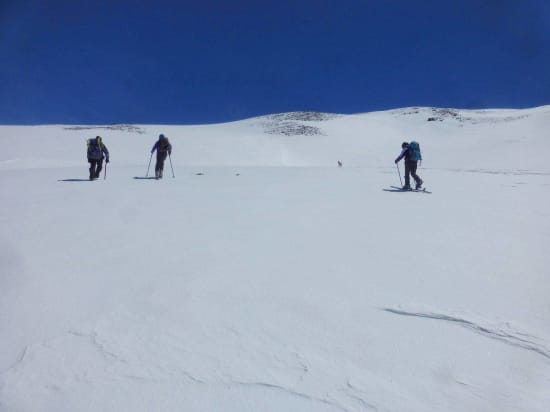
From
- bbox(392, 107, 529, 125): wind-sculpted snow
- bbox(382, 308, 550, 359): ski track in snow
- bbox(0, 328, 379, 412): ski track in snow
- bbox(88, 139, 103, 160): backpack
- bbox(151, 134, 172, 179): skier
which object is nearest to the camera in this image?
bbox(0, 328, 379, 412): ski track in snow

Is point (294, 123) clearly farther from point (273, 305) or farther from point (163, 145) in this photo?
point (273, 305)

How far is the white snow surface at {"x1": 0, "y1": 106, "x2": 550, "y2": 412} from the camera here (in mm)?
2363

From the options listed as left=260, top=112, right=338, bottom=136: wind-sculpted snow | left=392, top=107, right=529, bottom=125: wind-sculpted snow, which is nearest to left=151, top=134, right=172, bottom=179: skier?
left=260, top=112, right=338, bottom=136: wind-sculpted snow

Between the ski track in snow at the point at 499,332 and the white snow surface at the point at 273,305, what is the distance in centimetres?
1

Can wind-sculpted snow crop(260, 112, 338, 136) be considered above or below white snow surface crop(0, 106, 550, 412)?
above

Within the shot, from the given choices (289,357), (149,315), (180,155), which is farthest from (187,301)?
A: (180,155)

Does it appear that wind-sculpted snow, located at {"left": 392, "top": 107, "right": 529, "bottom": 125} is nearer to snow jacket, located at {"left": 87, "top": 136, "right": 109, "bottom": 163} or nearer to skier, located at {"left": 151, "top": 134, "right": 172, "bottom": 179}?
skier, located at {"left": 151, "top": 134, "right": 172, "bottom": 179}

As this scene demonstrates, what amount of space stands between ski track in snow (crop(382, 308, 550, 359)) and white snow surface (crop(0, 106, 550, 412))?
14 millimetres

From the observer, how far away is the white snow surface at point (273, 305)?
2.36 meters

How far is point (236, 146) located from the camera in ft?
95.7

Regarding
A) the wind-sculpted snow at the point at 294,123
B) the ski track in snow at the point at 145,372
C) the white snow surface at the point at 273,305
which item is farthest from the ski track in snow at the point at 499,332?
the wind-sculpted snow at the point at 294,123

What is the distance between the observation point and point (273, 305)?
11.2ft

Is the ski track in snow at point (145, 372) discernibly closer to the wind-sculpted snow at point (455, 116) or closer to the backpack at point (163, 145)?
the backpack at point (163, 145)

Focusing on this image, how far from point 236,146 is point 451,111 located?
118 ft
